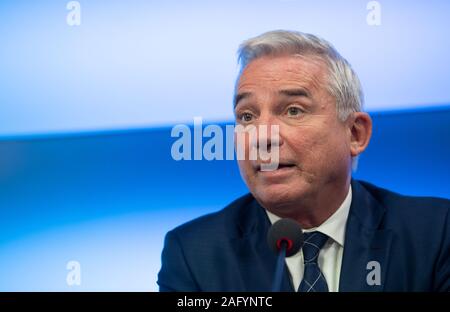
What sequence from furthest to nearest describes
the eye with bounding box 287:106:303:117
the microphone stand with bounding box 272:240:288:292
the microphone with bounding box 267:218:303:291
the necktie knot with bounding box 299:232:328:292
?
the eye with bounding box 287:106:303:117 < the necktie knot with bounding box 299:232:328:292 < the microphone with bounding box 267:218:303:291 < the microphone stand with bounding box 272:240:288:292

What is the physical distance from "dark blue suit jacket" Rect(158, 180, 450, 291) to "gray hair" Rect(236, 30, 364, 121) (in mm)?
277

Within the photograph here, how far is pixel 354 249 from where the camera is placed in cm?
243

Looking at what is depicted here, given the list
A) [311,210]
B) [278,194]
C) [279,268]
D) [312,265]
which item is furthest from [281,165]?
[279,268]

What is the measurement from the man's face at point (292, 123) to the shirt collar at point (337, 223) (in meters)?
0.08

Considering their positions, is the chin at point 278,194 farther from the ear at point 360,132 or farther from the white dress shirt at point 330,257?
the ear at point 360,132

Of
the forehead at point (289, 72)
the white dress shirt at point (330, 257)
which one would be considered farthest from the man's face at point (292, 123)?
the white dress shirt at point (330, 257)

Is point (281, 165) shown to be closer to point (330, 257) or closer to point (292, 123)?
point (292, 123)

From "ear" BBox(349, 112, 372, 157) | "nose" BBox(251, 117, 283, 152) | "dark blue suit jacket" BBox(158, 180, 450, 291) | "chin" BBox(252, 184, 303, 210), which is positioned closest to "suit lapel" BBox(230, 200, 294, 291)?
"dark blue suit jacket" BBox(158, 180, 450, 291)

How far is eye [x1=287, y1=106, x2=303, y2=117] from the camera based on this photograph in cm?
248

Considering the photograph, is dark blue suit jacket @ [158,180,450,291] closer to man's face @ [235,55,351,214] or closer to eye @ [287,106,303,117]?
man's face @ [235,55,351,214]

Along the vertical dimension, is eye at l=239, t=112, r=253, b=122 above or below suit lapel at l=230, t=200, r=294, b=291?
above

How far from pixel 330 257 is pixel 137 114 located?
784mm

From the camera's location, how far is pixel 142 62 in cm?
272

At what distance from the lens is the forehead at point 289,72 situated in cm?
247
